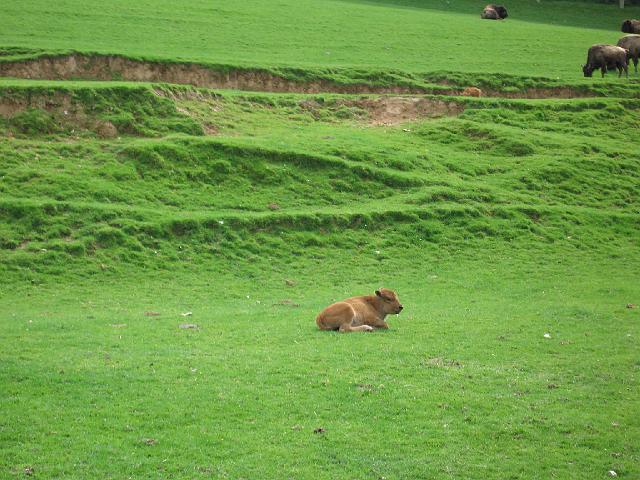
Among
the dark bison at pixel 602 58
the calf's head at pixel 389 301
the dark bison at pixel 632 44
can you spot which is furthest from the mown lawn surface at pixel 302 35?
the calf's head at pixel 389 301

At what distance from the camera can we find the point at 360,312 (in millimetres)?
17594

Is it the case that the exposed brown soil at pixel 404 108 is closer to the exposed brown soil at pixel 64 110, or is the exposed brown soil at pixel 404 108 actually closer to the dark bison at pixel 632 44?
the exposed brown soil at pixel 64 110

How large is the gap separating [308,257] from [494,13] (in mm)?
46962

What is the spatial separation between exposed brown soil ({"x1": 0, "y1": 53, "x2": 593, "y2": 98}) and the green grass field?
Result: 0.51 meters

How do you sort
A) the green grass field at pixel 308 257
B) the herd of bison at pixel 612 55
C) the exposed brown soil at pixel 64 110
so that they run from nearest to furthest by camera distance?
the green grass field at pixel 308 257
the exposed brown soil at pixel 64 110
the herd of bison at pixel 612 55

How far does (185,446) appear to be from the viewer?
11.5 metres

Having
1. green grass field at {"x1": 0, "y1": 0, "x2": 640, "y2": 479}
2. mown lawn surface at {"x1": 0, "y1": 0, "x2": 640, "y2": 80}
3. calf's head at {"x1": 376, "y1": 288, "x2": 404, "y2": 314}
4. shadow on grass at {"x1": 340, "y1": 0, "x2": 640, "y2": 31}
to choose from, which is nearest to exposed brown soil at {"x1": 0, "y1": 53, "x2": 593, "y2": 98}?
green grass field at {"x1": 0, "y1": 0, "x2": 640, "y2": 479}

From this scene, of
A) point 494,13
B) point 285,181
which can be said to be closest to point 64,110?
point 285,181

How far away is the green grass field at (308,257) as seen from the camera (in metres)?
11.9

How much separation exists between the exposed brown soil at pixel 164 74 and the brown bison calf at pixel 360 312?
22.6 metres

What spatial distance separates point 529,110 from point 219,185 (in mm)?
17536

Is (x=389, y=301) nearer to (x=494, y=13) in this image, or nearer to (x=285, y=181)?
(x=285, y=181)

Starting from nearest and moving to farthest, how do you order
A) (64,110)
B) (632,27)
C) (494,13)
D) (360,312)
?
(360,312)
(64,110)
(632,27)
(494,13)

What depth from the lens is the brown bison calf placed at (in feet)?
57.1
